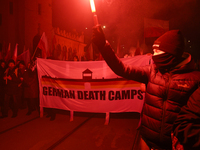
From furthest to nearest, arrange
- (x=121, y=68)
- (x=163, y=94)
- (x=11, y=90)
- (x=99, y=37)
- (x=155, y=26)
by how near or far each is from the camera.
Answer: (x=155, y=26) → (x=11, y=90) → (x=121, y=68) → (x=163, y=94) → (x=99, y=37)

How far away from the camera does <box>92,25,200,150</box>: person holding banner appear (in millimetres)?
1380

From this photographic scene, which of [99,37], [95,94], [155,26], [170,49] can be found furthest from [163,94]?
[155,26]

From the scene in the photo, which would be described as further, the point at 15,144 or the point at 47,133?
the point at 47,133

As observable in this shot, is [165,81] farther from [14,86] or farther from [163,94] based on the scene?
[14,86]

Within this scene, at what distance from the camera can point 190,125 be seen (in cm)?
93

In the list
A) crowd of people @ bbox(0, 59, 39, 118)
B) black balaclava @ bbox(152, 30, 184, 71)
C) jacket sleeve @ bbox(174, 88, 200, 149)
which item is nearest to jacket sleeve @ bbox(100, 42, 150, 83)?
black balaclava @ bbox(152, 30, 184, 71)

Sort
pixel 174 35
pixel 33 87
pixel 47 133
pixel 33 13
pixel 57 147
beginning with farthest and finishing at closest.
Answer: pixel 33 13 < pixel 33 87 < pixel 47 133 < pixel 57 147 < pixel 174 35

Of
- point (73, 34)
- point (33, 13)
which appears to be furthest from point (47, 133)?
point (73, 34)

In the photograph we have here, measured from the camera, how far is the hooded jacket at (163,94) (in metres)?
1.38

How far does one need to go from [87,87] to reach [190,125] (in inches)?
175

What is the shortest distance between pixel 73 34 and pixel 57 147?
45.7 metres

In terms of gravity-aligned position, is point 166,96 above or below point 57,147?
above

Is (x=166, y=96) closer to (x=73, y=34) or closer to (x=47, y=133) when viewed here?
(x=47, y=133)

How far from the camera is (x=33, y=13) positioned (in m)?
26.6
